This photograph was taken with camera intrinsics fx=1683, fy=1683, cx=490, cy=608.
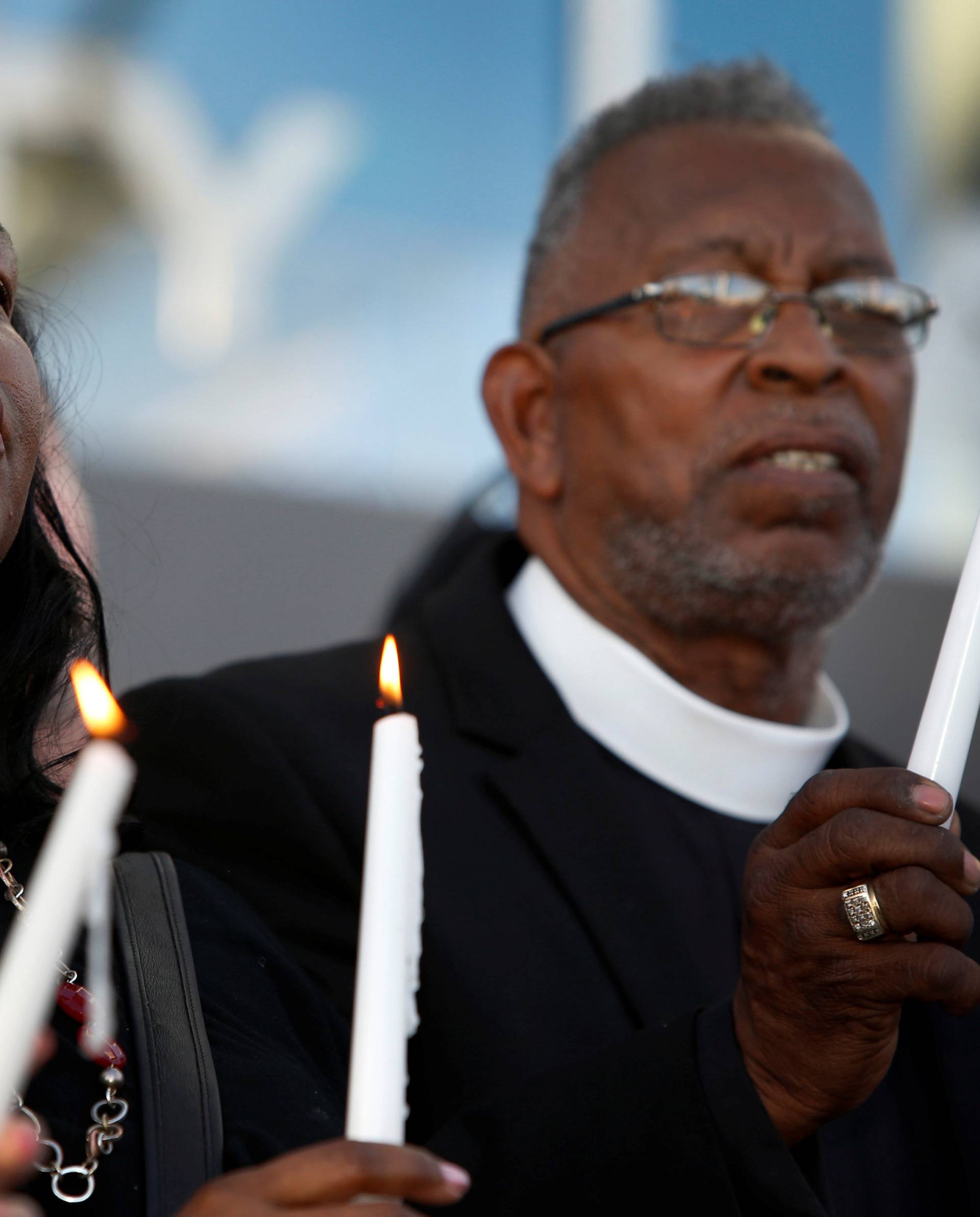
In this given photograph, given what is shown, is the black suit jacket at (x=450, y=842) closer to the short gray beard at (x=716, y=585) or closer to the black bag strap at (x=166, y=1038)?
the short gray beard at (x=716, y=585)

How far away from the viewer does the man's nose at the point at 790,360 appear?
2.52m

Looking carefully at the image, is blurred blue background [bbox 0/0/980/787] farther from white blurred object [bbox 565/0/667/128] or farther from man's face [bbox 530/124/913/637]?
man's face [bbox 530/124/913/637]

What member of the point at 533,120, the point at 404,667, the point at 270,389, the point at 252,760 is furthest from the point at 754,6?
the point at 252,760

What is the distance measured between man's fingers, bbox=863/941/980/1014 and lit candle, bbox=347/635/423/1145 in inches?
25.4

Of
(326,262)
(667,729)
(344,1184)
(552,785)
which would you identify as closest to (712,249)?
(667,729)

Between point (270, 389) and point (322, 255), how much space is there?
449 millimetres

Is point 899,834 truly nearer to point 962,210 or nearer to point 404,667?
point 404,667

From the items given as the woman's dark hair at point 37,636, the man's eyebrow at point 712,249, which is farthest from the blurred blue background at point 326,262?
the woman's dark hair at point 37,636

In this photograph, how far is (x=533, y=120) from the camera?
536 centimetres

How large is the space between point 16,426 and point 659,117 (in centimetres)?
180

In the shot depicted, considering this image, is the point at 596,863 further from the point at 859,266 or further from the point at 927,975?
the point at 859,266

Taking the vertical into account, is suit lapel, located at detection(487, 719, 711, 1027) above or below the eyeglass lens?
below

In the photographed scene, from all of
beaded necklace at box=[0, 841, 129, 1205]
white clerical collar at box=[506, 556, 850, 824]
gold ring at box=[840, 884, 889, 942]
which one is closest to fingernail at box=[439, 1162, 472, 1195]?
beaded necklace at box=[0, 841, 129, 1205]

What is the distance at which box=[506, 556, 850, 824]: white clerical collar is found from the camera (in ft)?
7.98
